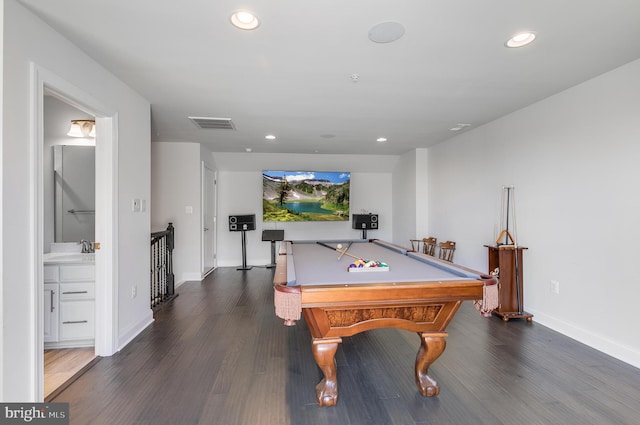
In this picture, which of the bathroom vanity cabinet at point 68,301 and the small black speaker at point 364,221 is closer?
the bathroom vanity cabinet at point 68,301

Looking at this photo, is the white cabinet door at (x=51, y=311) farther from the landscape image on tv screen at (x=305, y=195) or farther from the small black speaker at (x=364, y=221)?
the small black speaker at (x=364, y=221)

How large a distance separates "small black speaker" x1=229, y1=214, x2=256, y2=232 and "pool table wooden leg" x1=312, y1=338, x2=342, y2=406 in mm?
4350

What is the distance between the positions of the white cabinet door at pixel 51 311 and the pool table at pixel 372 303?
2.11 metres

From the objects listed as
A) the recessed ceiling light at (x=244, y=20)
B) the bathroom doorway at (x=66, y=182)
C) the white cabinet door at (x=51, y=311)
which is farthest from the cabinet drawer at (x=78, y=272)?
the recessed ceiling light at (x=244, y=20)

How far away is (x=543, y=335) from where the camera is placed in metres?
2.87

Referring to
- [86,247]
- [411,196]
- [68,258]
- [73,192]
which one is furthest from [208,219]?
[411,196]

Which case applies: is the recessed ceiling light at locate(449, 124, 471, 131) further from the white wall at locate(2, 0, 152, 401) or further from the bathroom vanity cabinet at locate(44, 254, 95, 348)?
the bathroom vanity cabinet at locate(44, 254, 95, 348)

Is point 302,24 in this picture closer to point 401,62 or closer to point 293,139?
point 401,62

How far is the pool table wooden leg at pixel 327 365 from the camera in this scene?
70.2 inches

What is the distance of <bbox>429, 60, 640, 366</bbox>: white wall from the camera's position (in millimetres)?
2410

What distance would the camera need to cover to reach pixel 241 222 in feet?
19.4

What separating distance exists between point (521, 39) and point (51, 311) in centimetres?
429

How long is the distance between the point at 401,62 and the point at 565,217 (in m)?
2.30

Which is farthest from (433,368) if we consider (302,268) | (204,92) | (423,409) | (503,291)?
(204,92)
